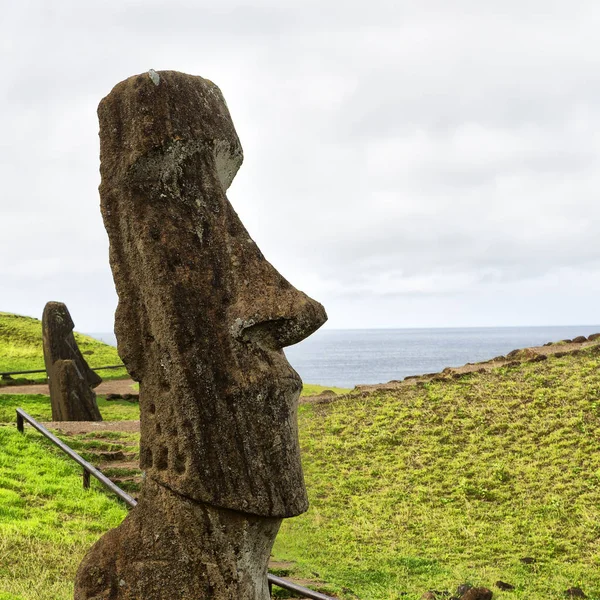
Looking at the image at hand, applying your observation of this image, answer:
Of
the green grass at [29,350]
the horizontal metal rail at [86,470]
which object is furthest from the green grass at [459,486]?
the green grass at [29,350]

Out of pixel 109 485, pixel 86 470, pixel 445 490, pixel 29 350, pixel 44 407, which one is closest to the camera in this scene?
pixel 109 485

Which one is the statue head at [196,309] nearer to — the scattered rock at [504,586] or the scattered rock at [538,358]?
the scattered rock at [504,586]

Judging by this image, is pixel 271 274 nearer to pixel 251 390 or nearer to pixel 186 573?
pixel 251 390

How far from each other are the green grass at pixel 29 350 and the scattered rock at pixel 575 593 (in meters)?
21.4

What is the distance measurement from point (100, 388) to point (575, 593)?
19.6m

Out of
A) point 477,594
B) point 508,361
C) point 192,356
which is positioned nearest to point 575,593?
point 477,594

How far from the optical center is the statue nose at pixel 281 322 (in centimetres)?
421

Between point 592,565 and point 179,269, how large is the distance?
303 inches

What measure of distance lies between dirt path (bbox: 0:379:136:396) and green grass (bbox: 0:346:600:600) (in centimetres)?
943

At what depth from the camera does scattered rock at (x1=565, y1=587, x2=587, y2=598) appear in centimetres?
→ 852

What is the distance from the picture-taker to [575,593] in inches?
337

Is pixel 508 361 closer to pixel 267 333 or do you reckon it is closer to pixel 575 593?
pixel 575 593

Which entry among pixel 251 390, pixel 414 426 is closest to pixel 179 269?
pixel 251 390

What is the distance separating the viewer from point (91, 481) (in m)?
10.5
